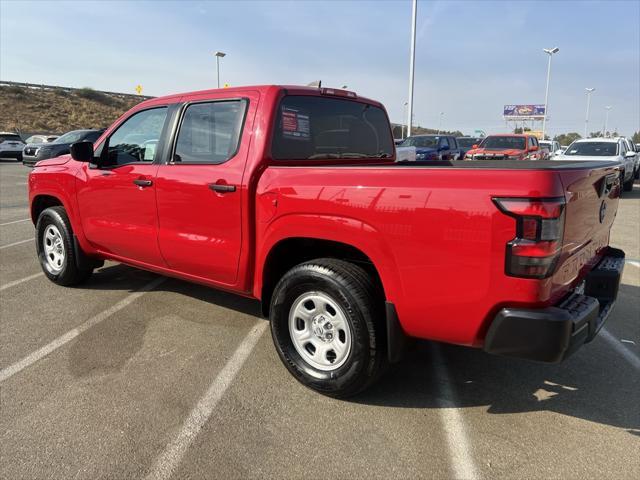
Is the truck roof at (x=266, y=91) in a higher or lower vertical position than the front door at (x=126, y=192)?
higher

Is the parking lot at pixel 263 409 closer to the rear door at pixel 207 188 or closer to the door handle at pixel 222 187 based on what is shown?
the rear door at pixel 207 188

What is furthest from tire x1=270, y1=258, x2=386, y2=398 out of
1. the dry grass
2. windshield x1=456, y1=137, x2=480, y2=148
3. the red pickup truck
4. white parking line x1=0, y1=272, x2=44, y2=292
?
the dry grass

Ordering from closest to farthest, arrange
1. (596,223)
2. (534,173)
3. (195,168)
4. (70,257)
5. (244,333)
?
(534,173) < (596,223) < (195,168) < (244,333) < (70,257)

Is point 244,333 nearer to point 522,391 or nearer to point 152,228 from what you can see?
point 152,228

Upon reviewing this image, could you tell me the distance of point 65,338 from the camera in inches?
151

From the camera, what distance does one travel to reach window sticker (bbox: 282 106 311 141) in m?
3.44

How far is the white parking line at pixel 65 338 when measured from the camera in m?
3.33

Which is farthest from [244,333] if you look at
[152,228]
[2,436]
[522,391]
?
[522,391]

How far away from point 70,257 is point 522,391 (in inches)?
171

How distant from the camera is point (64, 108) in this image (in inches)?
2015

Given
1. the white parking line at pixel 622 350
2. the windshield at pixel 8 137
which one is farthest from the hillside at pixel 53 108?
the white parking line at pixel 622 350

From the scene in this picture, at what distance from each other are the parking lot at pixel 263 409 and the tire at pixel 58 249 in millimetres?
697

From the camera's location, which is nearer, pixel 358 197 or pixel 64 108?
pixel 358 197

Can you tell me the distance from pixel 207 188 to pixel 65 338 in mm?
1724
